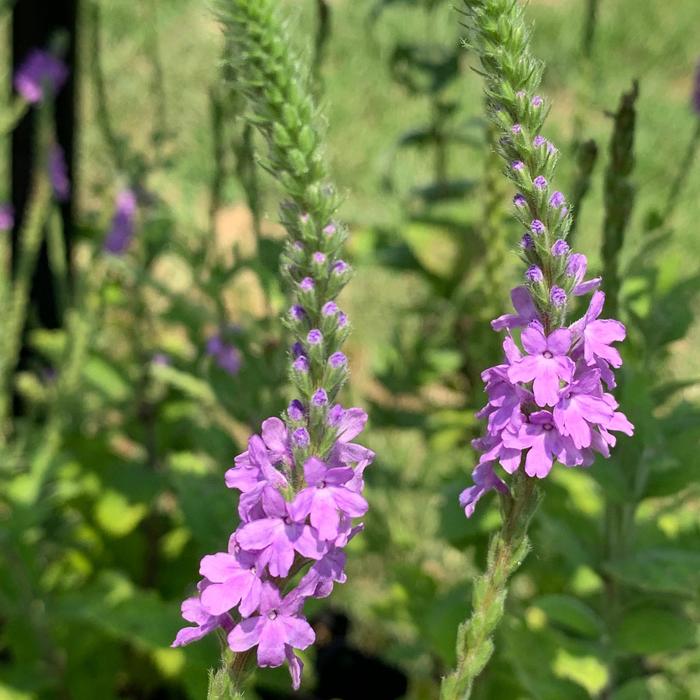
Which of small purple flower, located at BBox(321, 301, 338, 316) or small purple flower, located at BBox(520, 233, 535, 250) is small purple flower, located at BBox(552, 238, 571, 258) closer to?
small purple flower, located at BBox(520, 233, 535, 250)

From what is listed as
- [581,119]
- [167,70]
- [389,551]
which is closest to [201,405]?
[389,551]

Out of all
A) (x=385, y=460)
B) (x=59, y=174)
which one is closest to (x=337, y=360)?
(x=385, y=460)

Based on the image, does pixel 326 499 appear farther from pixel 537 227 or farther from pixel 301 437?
pixel 537 227

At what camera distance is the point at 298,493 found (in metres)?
0.89

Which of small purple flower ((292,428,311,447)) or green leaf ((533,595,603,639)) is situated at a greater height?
small purple flower ((292,428,311,447))

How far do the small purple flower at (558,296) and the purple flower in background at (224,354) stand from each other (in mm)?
1211

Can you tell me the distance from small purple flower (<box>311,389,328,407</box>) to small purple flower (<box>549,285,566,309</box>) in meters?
0.21

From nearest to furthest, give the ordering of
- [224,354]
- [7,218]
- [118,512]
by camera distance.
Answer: [224,354] → [118,512] → [7,218]

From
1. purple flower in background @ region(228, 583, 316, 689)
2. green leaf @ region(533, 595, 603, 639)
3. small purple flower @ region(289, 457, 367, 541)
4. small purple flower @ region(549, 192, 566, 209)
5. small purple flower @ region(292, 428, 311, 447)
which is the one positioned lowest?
green leaf @ region(533, 595, 603, 639)

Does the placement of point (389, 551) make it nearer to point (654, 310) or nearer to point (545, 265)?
point (654, 310)

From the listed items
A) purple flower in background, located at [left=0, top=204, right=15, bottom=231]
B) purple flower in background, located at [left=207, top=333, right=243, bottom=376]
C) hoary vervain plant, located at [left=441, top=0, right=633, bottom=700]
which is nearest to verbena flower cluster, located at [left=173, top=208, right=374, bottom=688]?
hoary vervain plant, located at [left=441, top=0, right=633, bottom=700]

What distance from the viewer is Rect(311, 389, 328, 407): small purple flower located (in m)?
0.89

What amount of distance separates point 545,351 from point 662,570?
0.76m

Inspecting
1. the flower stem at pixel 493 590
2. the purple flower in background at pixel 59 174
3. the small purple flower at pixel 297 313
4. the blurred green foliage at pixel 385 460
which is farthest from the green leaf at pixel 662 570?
the purple flower in background at pixel 59 174
